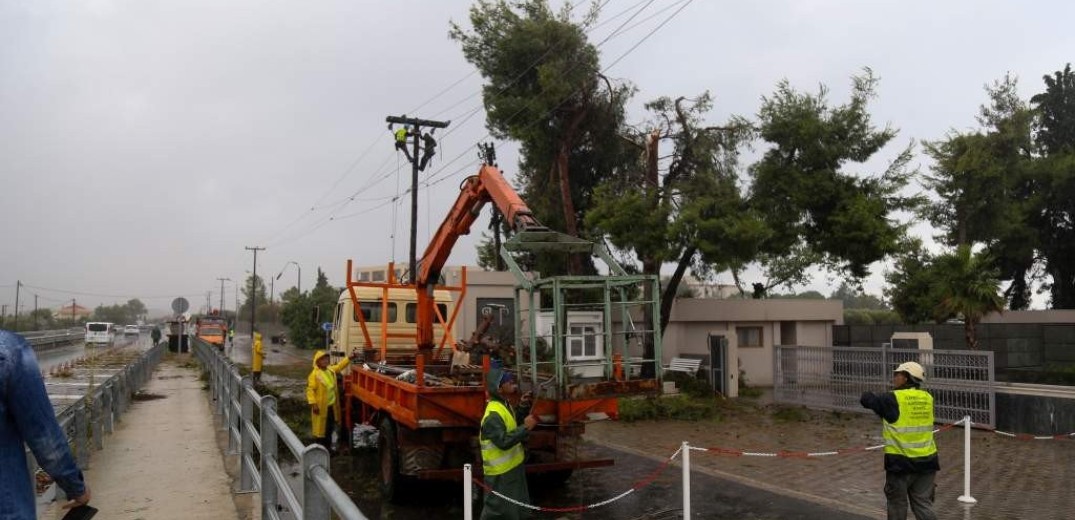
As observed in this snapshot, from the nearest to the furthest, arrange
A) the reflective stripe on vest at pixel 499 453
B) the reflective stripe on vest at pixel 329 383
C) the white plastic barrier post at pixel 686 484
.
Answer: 1. the reflective stripe on vest at pixel 499 453
2. the white plastic barrier post at pixel 686 484
3. the reflective stripe on vest at pixel 329 383

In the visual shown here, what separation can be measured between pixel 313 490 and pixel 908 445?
5181 millimetres

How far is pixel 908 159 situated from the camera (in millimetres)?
20016

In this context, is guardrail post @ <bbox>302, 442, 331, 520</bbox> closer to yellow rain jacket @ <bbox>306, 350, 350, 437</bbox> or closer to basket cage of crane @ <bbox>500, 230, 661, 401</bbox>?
basket cage of crane @ <bbox>500, 230, 661, 401</bbox>

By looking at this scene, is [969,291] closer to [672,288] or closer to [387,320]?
[672,288]

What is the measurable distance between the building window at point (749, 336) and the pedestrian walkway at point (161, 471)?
15.9 metres

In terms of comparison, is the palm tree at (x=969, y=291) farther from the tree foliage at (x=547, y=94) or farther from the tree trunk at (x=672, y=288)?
the tree foliage at (x=547, y=94)

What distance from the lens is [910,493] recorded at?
657cm

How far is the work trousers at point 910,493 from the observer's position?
21.3ft

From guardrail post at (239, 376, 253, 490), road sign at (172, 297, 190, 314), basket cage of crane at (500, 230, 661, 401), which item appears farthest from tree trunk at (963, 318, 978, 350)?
road sign at (172, 297, 190, 314)

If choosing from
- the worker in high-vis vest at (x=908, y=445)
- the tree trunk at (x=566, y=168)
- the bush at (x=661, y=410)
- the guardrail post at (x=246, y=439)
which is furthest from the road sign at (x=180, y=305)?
the worker in high-vis vest at (x=908, y=445)

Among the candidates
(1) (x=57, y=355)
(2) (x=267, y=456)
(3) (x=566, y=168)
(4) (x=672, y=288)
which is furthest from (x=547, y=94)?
(1) (x=57, y=355)

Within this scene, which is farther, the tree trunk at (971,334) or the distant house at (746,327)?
the distant house at (746,327)

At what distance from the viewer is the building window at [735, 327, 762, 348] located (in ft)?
79.9

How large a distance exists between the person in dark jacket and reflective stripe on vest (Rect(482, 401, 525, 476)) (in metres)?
3.48
